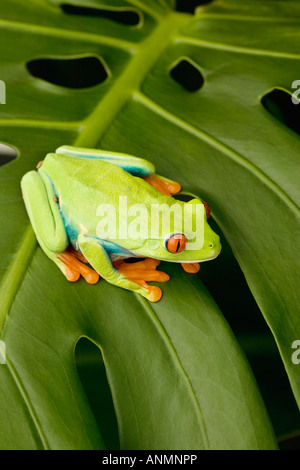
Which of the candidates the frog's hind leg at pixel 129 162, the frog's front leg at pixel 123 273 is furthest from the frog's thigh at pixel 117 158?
Answer: the frog's front leg at pixel 123 273

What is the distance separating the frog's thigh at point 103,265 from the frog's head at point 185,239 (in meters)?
0.09

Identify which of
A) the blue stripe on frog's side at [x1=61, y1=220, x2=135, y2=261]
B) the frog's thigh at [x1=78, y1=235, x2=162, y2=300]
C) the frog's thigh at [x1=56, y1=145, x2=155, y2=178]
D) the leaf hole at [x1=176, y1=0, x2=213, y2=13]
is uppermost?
the leaf hole at [x1=176, y1=0, x2=213, y2=13]

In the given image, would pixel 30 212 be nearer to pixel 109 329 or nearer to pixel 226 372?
pixel 109 329

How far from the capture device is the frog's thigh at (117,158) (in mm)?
1432

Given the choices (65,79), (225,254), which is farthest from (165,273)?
(65,79)

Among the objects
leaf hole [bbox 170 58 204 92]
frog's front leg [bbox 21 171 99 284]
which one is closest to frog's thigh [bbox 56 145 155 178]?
frog's front leg [bbox 21 171 99 284]

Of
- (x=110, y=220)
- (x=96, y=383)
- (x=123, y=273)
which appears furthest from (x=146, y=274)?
(x=96, y=383)

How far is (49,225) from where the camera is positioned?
130 cm

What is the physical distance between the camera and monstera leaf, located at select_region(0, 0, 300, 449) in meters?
1.15

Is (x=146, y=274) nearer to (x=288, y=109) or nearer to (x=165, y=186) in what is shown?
(x=165, y=186)

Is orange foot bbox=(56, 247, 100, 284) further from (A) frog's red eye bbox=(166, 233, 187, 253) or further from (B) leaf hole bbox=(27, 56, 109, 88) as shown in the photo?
(B) leaf hole bbox=(27, 56, 109, 88)

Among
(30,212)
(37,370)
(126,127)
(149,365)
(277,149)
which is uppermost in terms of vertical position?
(277,149)

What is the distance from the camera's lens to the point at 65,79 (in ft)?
6.85

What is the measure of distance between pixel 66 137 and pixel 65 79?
648mm
